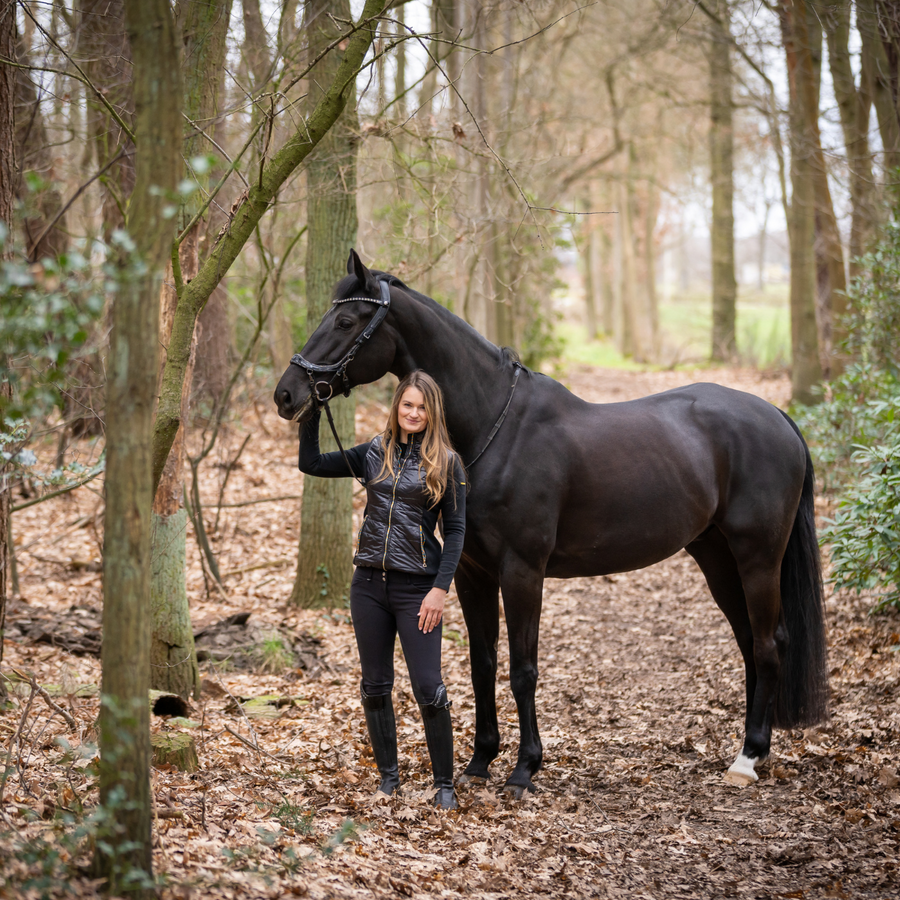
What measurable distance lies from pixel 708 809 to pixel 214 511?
21.7ft

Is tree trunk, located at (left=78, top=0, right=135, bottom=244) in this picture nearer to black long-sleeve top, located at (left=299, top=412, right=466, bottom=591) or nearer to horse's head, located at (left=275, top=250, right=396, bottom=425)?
horse's head, located at (left=275, top=250, right=396, bottom=425)

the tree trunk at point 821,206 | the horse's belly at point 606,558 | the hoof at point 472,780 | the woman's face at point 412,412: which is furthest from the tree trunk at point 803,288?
the woman's face at point 412,412

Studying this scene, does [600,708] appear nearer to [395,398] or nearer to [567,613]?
[567,613]

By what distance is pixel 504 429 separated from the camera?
421 centimetres

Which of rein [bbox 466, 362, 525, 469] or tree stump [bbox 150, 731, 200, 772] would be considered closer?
tree stump [bbox 150, 731, 200, 772]

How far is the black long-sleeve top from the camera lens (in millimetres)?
3760

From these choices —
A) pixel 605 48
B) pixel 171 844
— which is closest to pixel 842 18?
pixel 171 844

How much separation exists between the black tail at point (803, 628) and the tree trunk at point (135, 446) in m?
3.70

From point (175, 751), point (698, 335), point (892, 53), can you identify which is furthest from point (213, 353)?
point (698, 335)

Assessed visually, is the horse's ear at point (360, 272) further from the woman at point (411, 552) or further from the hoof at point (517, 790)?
the hoof at point (517, 790)

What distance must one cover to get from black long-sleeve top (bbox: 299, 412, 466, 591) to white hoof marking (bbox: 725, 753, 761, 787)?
2.02m

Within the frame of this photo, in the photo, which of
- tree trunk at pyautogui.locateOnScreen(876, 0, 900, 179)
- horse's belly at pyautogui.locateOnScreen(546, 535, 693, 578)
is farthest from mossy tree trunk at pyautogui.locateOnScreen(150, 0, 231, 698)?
tree trunk at pyautogui.locateOnScreen(876, 0, 900, 179)

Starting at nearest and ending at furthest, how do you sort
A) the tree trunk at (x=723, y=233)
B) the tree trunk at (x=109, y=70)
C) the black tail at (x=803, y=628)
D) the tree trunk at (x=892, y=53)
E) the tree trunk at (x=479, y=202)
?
the black tail at (x=803, y=628) → the tree trunk at (x=109, y=70) → the tree trunk at (x=892, y=53) → the tree trunk at (x=479, y=202) → the tree trunk at (x=723, y=233)

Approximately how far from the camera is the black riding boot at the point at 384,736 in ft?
12.9
